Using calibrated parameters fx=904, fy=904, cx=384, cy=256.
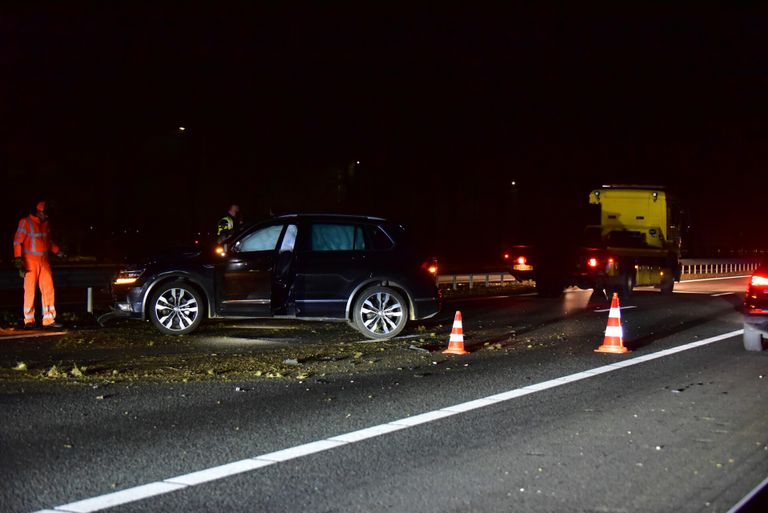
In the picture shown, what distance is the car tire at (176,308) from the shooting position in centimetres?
1327

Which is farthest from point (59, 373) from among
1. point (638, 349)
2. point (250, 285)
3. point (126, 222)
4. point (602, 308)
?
point (126, 222)

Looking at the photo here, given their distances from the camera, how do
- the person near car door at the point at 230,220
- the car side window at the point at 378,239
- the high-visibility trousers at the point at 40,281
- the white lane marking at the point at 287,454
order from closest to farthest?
the white lane marking at the point at 287,454 → the car side window at the point at 378,239 → the high-visibility trousers at the point at 40,281 → the person near car door at the point at 230,220

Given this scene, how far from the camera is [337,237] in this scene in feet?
44.4

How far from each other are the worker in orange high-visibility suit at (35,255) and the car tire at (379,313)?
474 centimetres

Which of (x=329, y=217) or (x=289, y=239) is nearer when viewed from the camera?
(x=289, y=239)

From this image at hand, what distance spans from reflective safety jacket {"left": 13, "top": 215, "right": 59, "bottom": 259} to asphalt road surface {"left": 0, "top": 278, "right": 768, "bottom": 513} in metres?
5.14

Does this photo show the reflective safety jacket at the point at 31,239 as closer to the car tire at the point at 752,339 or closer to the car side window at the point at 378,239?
the car side window at the point at 378,239

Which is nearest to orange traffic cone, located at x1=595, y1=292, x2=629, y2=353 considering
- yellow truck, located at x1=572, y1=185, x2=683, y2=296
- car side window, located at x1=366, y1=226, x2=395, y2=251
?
car side window, located at x1=366, y1=226, x2=395, y2=251

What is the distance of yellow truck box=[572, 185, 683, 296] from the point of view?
22.5 m

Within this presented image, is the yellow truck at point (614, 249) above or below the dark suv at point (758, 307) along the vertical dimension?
above

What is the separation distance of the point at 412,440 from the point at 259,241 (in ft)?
22.9

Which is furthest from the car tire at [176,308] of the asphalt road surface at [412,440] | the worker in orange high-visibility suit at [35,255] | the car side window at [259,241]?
the asphalt road surface at [412,440]

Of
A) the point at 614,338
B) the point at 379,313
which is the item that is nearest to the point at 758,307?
the point at 614,338

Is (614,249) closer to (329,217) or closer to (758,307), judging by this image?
(758,307)
